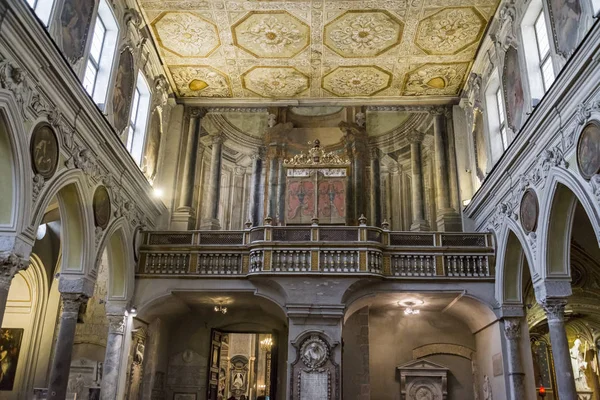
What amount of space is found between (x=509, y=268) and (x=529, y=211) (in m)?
2.40

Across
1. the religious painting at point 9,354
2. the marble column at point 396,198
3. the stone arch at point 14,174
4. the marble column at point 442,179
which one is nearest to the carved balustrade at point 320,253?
the marble column at point 442,179

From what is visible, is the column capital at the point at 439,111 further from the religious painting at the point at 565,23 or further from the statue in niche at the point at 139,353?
the statue in niche at the point at 139,353

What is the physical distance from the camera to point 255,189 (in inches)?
665

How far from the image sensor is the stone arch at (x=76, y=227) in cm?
1023

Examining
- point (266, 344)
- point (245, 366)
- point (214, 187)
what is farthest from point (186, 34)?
point (245, 366)

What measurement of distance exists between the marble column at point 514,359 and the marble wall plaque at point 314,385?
405 cm

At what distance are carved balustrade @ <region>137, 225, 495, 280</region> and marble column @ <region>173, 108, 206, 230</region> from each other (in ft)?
6.62

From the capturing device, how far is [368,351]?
14586 mm

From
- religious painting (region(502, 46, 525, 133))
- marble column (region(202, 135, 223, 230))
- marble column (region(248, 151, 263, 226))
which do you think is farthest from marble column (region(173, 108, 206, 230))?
religious painting (region(502, 46, 525, 133))

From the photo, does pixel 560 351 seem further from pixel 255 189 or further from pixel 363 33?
pixel 255 189

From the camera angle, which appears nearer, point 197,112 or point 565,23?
point 565,23

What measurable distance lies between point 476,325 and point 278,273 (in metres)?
5.93

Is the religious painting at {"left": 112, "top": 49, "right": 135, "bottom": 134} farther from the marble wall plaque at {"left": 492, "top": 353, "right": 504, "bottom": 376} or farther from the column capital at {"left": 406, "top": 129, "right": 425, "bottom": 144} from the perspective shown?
the marble wall plaque at {"left": 492, "top": 353, "right": 504, "bottom": 376}

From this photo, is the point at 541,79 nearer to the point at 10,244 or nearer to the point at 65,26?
the point at 65,26
